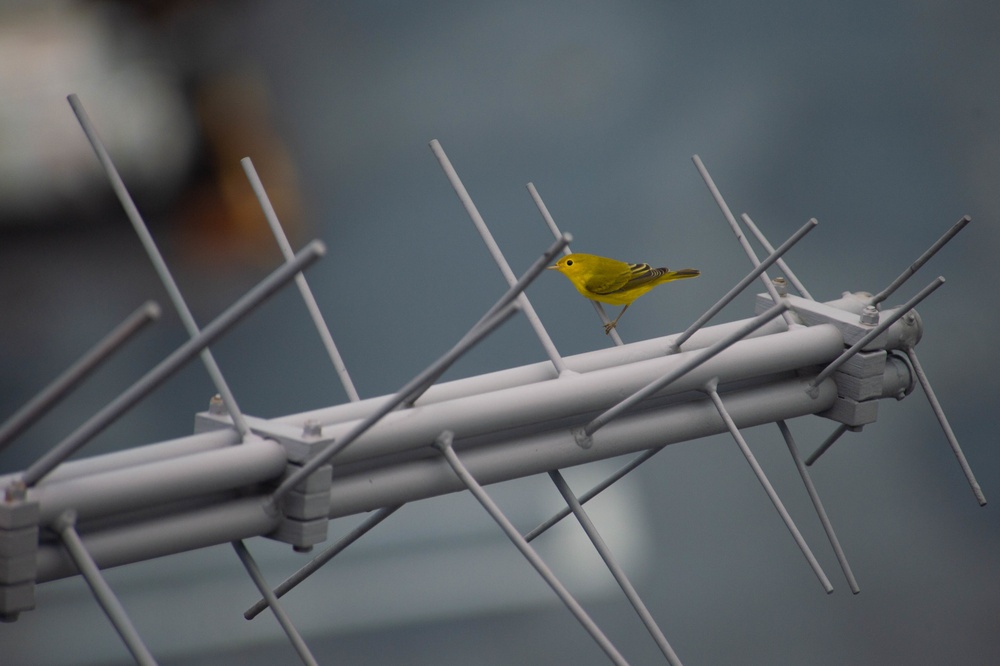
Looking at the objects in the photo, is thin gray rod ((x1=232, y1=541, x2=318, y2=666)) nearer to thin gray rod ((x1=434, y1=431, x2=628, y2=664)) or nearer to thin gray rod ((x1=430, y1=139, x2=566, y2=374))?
thin gray rod ((x1=434, y1=431, x2=628, y2=664))

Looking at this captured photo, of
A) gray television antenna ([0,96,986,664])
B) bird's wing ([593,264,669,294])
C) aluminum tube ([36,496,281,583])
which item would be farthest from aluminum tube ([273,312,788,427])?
bird's wing ([593,264,669,294])

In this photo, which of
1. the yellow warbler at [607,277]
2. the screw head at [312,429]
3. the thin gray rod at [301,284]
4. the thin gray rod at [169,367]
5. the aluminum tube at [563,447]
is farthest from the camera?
the yellow warbler at [607,277]

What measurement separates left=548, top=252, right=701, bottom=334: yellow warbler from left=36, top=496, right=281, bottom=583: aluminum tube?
71 cm

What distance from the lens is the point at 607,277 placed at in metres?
1.68

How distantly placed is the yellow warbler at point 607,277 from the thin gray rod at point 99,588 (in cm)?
88

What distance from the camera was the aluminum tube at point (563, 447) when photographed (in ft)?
3.92

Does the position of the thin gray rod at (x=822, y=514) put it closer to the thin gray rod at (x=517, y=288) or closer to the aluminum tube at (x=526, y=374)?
the aluminum tube at (x=526, y=374)

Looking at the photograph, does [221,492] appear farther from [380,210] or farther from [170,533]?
[380,210]

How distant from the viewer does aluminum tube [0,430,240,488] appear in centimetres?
100

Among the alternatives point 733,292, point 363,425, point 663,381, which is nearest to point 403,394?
point 363,425

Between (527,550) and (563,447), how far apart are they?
187mm

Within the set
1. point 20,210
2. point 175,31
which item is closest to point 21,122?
point 20,210

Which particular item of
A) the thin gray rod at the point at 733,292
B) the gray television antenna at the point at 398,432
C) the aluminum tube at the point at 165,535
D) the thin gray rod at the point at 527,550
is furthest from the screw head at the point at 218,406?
the thin gray rod at the point at 733,292

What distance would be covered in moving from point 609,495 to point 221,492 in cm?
288
